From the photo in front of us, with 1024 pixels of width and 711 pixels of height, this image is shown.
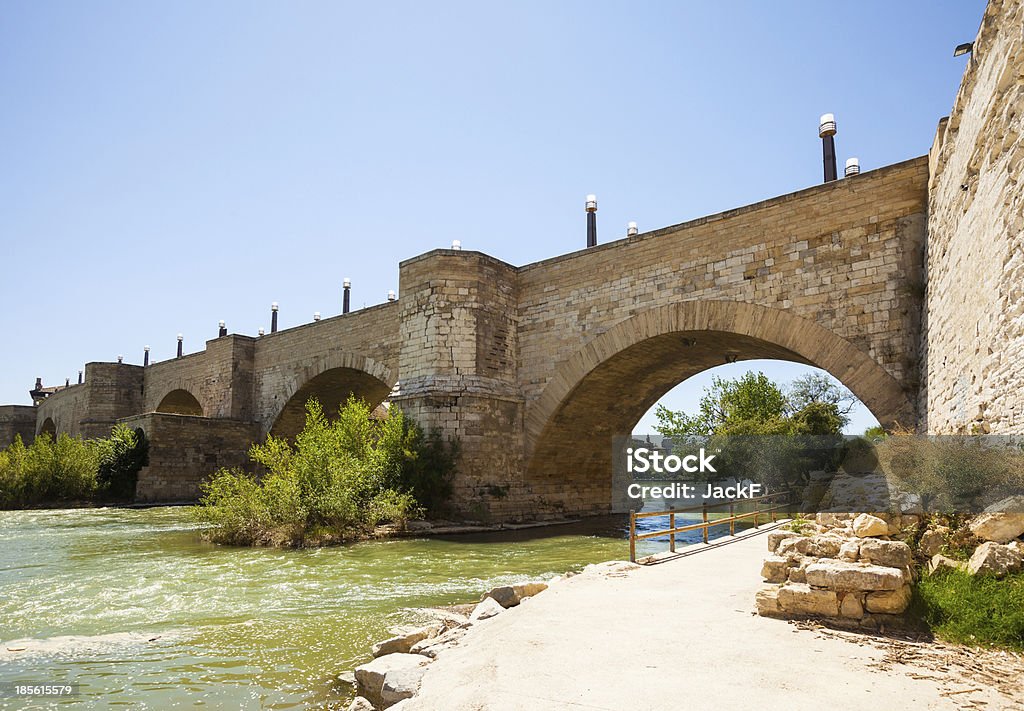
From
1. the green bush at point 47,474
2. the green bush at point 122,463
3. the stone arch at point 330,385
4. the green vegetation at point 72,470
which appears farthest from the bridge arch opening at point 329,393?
the green bush at point 47,474

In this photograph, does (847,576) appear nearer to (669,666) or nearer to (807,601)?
(807,601)

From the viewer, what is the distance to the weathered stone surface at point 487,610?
558 cm

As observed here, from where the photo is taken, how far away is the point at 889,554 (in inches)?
183

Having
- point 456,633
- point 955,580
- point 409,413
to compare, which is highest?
point 409,413

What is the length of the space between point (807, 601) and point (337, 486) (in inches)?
402

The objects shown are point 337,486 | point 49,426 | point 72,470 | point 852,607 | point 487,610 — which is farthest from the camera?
point 49,426

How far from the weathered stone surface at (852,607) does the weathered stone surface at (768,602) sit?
0.42 metres

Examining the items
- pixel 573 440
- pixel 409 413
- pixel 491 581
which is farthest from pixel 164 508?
pixel 491 581

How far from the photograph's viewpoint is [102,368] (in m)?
33.9

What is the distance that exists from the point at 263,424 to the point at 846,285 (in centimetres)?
2130

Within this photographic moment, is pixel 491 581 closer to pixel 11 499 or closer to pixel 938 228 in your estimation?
pixel 938 228

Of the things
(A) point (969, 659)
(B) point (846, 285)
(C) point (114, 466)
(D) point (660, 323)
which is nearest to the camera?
(A) point (969, 659)

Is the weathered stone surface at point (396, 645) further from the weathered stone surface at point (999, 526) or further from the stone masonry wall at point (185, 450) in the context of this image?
the stone masonry wall at point (185, 450)

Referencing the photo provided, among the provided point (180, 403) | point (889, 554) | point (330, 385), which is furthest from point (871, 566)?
point (180, 403)
